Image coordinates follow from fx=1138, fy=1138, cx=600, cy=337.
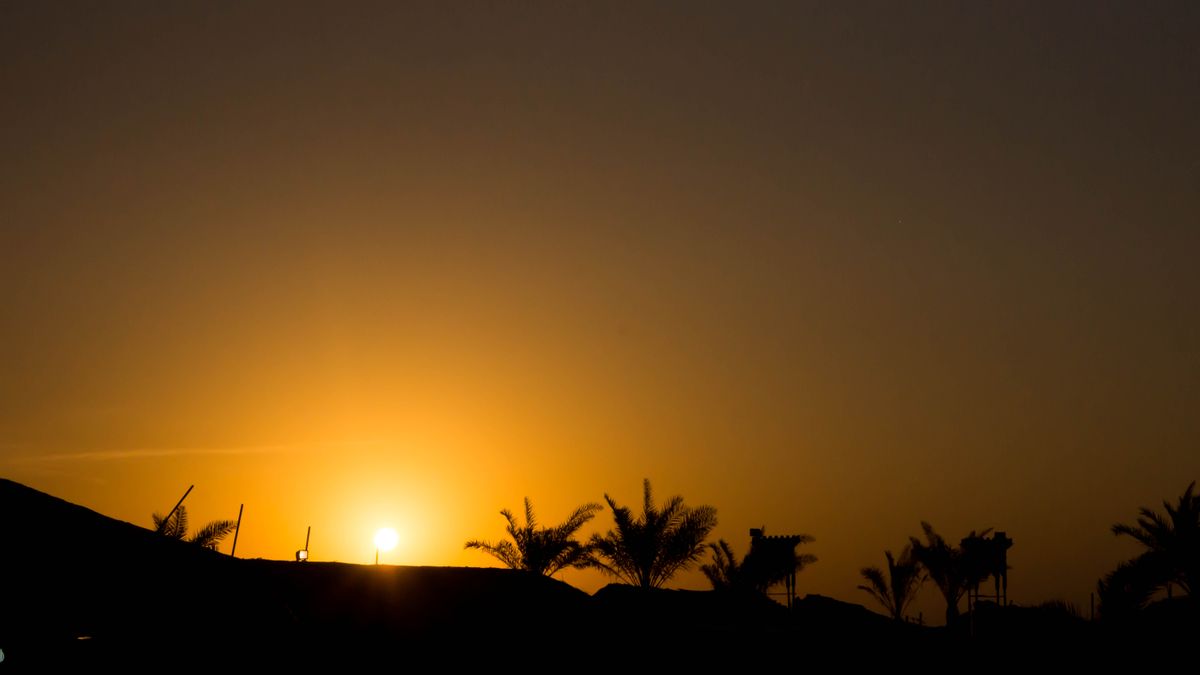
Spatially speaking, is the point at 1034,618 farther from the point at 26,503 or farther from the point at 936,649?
the point at 26,503

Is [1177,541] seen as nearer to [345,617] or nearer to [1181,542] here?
[1181,542]

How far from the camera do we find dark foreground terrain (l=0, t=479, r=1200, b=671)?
1216 centimetres

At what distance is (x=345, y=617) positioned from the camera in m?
21.5

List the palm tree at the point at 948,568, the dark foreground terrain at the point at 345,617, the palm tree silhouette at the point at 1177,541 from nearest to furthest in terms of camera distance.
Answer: the dark foreground terrain at the point at 345,617
the palm tree silhouette at the point at 1177,541
the palm tree at the point at 948,568

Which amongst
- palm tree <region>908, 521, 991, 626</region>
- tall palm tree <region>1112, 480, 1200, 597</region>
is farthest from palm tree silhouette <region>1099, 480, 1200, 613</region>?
palm tree <region>908, 521, 991, 626</region>

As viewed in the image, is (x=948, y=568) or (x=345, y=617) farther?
(x=948, y=568)

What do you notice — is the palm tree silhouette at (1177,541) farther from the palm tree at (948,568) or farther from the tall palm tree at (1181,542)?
the palm tree at (948,568)

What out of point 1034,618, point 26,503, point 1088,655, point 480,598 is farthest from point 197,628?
point 1034,618

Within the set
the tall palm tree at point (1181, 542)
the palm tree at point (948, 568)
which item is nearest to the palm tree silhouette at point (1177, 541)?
the tall palm tree at point (1181, 542)

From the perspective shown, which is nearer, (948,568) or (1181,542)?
(1181,542)

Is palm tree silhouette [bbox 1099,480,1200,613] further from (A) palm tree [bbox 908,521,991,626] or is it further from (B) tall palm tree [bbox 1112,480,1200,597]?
(A) palm tree [bbox 908,521,991,626]

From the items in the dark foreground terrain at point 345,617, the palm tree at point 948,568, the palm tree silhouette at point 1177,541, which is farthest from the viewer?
the palm tree at point 948,568

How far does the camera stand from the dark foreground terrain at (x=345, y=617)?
12.2m

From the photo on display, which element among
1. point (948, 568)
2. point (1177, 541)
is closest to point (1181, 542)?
point (1177, 541)
